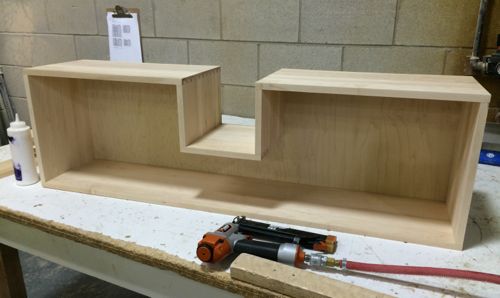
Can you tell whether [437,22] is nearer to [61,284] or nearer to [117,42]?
[117,42]

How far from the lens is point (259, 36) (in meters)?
1.84

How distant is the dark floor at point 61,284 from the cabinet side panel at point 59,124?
2.40ft

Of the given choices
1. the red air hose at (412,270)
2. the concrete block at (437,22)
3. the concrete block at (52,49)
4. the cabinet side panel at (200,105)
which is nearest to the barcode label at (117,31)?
the concrete block at (52,49)

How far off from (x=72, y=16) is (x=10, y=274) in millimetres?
1558

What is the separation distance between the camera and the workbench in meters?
0.74

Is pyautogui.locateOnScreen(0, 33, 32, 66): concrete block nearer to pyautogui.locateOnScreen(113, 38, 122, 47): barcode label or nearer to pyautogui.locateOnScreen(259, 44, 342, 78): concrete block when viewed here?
pyautogui.locateOnScreen(113, 38, 122, 47): barcode label

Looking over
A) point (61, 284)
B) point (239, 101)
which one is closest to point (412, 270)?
point (239, 101)

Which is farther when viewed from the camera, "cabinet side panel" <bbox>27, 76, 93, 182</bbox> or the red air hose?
Result: "cabinet side panel" <bbox>27, 76, 93, 182</bbox>

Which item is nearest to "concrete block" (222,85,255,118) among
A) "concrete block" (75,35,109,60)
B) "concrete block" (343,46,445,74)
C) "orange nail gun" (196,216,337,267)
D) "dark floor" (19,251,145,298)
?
"concrete block" (343,46,445,74)

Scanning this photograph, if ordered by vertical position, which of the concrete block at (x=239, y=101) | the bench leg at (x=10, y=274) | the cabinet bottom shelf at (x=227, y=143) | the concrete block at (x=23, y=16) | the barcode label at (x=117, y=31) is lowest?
the bench leg at (x=10, y=274)

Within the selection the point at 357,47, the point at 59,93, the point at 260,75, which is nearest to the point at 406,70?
the point at 357,47

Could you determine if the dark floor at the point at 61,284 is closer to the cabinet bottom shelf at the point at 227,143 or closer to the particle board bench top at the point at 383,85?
the cabinet bottom shelf at the point at 227,143

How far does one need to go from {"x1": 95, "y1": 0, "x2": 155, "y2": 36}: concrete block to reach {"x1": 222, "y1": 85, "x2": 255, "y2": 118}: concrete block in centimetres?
52

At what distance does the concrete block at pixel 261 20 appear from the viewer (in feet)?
5.77
